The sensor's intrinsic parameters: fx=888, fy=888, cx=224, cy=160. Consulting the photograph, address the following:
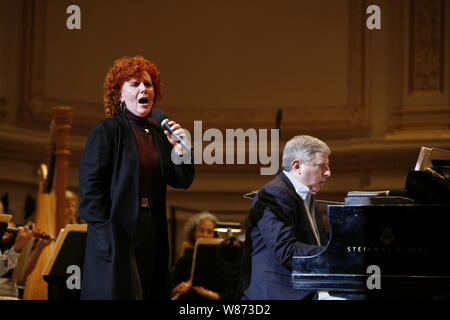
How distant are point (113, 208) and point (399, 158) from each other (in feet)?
17.2

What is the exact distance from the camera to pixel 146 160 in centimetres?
360

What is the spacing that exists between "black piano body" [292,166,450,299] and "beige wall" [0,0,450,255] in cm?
472

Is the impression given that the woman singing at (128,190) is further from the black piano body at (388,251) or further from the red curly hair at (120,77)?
the black piano body at (388,251)

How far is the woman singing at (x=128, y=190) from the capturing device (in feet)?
11.2

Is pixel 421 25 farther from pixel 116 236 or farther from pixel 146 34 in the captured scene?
pixel 116 236

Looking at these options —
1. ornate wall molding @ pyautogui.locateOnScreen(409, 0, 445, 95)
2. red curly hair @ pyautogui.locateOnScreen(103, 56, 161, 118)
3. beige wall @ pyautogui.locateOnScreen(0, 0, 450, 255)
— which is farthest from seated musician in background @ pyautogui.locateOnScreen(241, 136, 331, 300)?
ornate wall molding @ pyautogui.locateOnScreen(409, 0, 445, 95)

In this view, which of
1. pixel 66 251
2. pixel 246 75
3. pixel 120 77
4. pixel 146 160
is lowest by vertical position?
pixel 66 251

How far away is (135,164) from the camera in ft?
11.6

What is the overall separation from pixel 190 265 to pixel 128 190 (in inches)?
136

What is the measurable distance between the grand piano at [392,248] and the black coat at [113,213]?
0.65m

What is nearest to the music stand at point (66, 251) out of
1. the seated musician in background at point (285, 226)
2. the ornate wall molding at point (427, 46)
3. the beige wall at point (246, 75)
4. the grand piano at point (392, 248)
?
the seated musician in background at point (285, 226)

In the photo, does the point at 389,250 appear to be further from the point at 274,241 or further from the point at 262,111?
the point at 262,111

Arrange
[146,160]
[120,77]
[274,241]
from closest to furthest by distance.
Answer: [146,160], [120,77], [274,241]

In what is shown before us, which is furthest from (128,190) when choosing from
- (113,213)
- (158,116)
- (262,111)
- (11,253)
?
(262,111)
